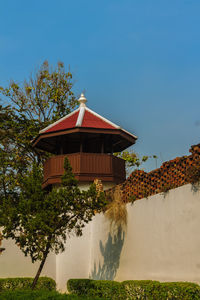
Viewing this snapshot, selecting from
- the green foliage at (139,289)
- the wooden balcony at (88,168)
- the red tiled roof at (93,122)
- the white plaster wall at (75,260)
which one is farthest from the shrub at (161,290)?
the red tiled roof at (93,122)

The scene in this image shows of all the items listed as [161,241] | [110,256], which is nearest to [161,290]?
[161,241]

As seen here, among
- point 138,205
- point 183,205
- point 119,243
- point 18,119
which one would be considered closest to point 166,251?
point 183,205

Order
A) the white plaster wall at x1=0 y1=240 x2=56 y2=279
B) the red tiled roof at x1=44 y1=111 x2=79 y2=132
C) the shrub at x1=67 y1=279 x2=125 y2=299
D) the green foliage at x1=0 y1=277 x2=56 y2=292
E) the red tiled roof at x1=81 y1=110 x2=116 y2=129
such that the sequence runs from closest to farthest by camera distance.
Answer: the shrub at x1=67 y1=279 x2=125 y2=299
the green foliage at x1=0 y1=277 x2=56 y2=292
the white plaster wall at x1=0 y1=240 x2=56 y2=279
the red tiled roof at x1=81 y1=110 x2=116 y2=129
the red tiled roof at x1=44 y1=111 x2=79 y2=132

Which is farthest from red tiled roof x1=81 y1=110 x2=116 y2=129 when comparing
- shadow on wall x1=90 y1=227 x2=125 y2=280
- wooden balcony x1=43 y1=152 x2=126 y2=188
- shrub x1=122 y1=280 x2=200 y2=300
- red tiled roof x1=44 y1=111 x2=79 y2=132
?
shrub x1=122 y1=280 x2=200 y2=300

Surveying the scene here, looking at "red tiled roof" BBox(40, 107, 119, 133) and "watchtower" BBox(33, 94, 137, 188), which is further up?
"red tiled roof" BBox(40, 107, 119, 133)

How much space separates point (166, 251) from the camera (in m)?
9.94

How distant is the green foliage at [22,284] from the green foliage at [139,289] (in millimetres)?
1847

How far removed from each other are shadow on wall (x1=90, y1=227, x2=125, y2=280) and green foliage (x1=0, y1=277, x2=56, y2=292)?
2146 millimetres

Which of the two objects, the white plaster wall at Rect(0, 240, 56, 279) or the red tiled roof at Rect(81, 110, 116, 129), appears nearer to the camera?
the white plaster wall at Rect(0, 240, 56, 279)

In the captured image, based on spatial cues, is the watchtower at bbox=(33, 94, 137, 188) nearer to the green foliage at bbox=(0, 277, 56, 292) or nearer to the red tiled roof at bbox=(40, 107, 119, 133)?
the red tiled roof at bbox=(40, 107, 119, 133)

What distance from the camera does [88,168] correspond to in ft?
54.8

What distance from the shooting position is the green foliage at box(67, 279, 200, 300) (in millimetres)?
8188

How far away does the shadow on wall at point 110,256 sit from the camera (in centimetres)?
1288

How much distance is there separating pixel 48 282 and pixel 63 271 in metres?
0.75
